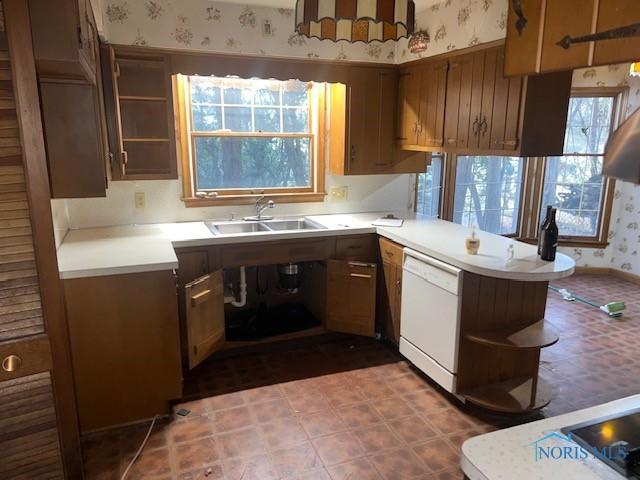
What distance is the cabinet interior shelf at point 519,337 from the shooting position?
8.14 feet

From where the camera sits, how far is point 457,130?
3133mm

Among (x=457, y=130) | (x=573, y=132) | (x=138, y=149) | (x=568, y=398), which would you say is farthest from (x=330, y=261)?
(x=573, y=132)

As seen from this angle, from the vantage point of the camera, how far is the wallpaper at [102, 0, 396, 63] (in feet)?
9.79

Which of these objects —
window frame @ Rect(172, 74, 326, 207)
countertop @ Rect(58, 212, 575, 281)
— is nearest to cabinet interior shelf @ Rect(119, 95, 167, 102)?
window frame @ Rect(172, 74, 326, 207)

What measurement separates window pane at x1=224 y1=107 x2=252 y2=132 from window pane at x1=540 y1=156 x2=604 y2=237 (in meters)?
3.55

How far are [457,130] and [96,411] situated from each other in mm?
2758

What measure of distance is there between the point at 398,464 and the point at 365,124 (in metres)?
2.47

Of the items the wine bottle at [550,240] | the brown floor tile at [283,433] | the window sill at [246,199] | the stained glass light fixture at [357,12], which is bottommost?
the brown floor tile at [283,433]

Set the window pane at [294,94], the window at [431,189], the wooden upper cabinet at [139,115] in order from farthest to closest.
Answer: the window at [431,189] → the window pane at [294,94] → the wooden upper cabinet at [139,115]

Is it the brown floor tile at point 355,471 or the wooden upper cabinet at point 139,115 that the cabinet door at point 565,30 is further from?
the wooden upper cabinet at point 139,115

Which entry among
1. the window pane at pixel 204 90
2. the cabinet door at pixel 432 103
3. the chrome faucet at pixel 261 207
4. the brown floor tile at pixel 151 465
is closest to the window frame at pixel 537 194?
the cabinet door at pixel 432 103

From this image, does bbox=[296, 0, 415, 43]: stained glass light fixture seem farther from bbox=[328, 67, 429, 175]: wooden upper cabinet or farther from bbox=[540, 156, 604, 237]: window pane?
bbox=[540, 156, 604, 237]: window pane

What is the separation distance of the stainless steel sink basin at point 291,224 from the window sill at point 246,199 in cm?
21

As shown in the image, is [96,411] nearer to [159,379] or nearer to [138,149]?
[159,379]
